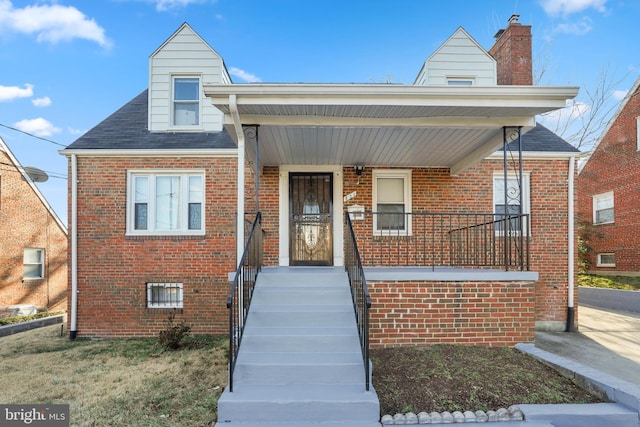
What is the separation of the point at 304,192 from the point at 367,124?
279 centimetres

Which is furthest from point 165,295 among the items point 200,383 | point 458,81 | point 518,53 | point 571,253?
point 518,53

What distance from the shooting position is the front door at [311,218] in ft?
25.1

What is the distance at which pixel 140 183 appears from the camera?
25.5 feet

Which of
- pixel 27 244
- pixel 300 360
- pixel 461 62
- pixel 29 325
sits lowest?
pixel 29 325

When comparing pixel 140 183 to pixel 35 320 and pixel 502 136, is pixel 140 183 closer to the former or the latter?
pixel 35 320

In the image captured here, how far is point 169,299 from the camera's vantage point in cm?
770

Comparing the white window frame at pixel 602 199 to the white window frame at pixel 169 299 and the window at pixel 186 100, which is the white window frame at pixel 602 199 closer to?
the window at pixel 186 100

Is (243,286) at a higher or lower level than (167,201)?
lower

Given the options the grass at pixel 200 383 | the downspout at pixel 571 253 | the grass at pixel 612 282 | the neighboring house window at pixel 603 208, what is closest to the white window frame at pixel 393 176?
the grass at pixel 200 383

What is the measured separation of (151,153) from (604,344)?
29.5 ft

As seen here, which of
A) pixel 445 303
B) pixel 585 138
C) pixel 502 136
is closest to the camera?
pixel 445 303

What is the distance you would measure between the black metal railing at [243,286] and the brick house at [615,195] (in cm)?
1281

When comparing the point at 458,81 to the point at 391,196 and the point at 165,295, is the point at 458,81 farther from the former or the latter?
the point at 165,295

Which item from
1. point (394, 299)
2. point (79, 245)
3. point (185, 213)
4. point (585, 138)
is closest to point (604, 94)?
point (585, 138)
